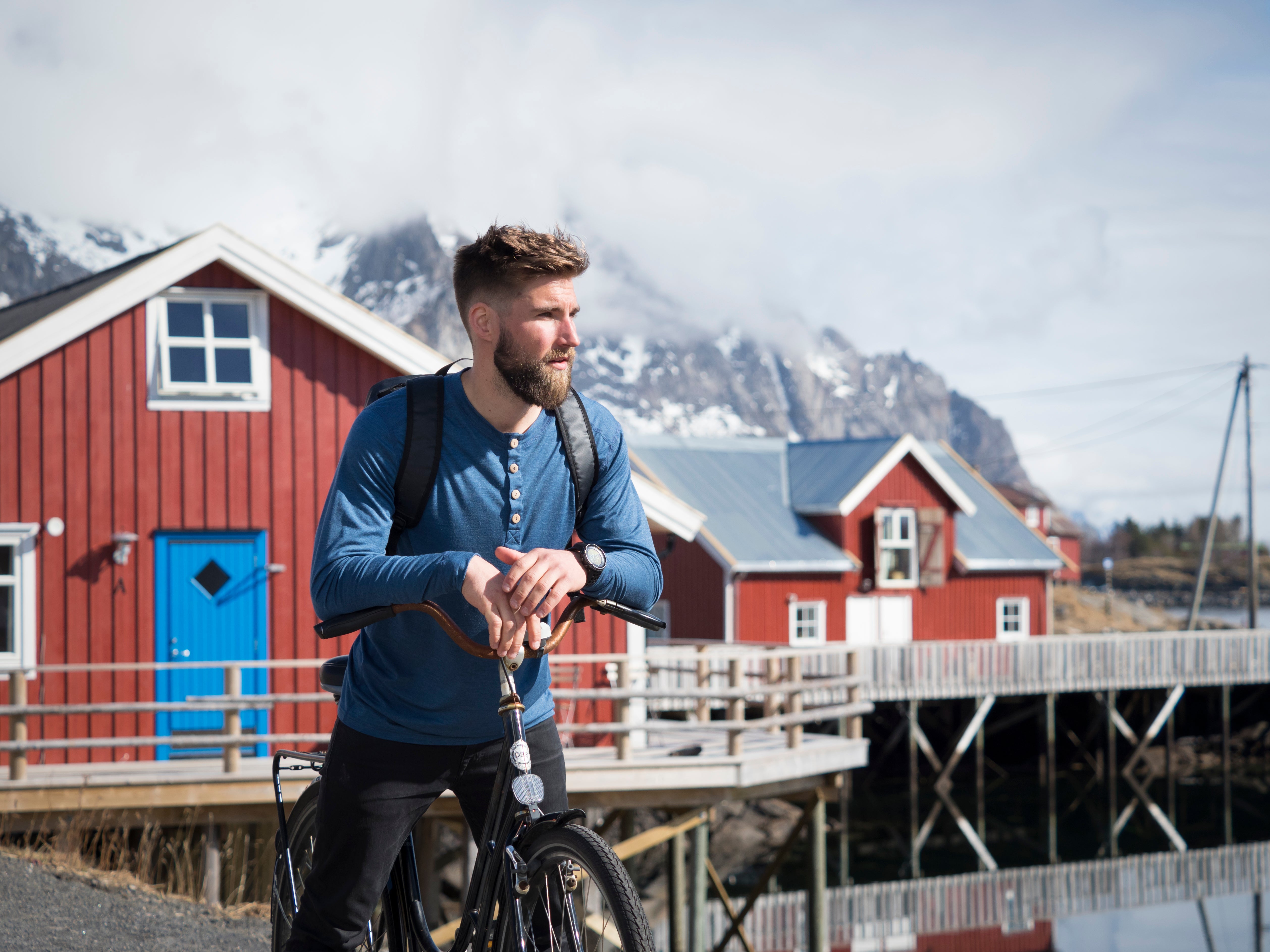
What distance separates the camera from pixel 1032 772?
29.8m

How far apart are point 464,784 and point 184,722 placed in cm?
998

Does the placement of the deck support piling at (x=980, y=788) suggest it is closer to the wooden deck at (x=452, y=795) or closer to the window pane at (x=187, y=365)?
the wooden deck at (x=452, y=795)

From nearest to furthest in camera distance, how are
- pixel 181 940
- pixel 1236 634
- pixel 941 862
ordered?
1. pixel 181 940
2. pixel 941 862
3. pixel 1236 634

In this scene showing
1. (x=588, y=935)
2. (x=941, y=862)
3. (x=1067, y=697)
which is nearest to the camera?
(x=588, y=935)

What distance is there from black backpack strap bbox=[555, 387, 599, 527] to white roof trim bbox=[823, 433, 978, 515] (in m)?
26.0

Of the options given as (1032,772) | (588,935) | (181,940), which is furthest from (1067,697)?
(588,935)

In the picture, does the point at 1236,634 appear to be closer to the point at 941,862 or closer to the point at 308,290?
the point at 941,862

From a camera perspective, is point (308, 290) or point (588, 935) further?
point (308, 290)

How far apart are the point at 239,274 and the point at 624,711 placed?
18.3ft

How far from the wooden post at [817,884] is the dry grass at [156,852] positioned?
17.8ft

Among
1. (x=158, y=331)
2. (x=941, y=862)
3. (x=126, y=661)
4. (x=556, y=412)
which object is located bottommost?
(x=941, y=862)

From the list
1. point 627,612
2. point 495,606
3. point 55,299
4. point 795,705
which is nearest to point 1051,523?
point 795,705

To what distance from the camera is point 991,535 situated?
31234mm

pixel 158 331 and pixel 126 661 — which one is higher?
pixel 158 331
